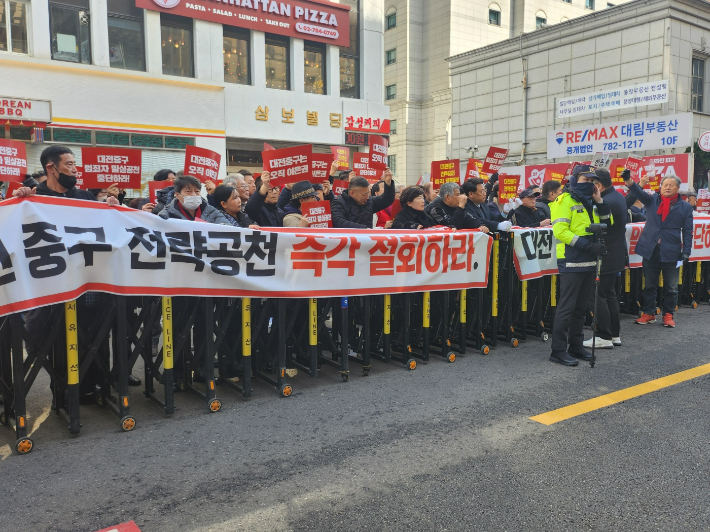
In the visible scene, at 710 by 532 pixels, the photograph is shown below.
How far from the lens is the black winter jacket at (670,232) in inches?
339

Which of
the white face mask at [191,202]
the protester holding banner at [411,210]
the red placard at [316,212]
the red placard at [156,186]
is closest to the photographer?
the white face mask at [191,202]

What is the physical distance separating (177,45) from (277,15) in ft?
13.2

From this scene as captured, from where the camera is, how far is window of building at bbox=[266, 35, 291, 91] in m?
22.2

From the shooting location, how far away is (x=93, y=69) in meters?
18.2

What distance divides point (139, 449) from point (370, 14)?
23.7 meters

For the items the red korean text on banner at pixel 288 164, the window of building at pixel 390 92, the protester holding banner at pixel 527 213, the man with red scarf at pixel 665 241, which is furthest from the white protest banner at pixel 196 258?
the window of building at pixel 390 92

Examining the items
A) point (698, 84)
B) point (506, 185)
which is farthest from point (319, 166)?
point (698, 84)

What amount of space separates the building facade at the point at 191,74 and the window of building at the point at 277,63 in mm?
39

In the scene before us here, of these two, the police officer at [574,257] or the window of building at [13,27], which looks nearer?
the police officer at [574,257]

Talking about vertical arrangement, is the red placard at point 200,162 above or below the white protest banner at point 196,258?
above

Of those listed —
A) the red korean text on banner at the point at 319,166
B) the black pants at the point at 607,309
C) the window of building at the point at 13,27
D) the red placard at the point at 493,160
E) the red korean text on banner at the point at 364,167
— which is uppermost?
the window of building at the point at 13,27

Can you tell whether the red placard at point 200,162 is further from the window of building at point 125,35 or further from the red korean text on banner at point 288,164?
the window of building at point 125,35

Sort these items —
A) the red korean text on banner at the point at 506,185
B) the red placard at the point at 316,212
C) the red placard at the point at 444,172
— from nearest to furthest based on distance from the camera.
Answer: the red placard at the point at 316,212 < the red korean text on banner at the point at 506,185 < the red placard at the point at 444,172

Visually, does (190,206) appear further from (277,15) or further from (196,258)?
(277,15)
